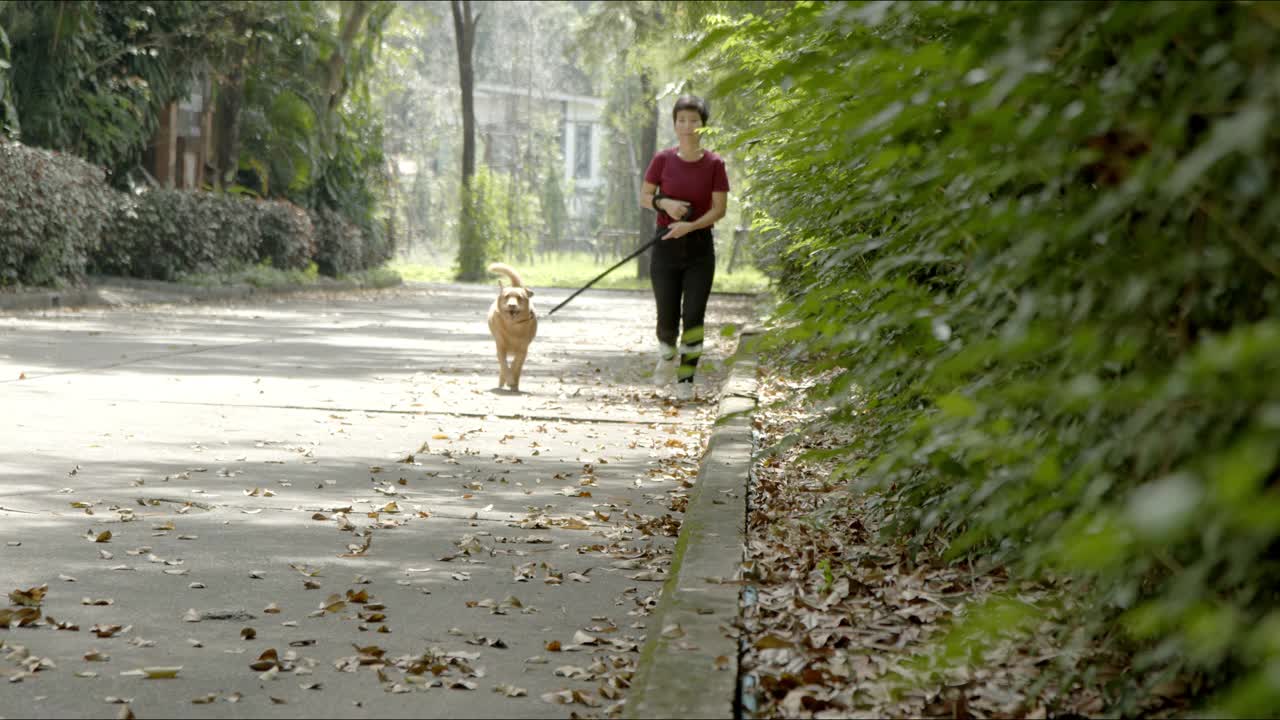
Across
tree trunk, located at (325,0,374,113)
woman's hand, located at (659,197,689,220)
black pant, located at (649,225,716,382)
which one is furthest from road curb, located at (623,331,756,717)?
tree trunk, located at (325,0,374,113)

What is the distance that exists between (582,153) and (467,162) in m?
39.9

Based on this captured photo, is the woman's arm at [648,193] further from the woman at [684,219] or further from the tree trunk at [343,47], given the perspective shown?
the tree trunk at [343,47]

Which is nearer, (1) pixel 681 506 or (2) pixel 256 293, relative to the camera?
(1) pixel 681 506

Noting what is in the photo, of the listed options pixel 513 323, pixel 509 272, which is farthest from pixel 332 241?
pixel 513 323

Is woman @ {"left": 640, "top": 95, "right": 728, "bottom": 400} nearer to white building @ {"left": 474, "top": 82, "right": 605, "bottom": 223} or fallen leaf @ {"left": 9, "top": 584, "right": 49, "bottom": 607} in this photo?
fallen leaf @ {"left": 9, "top": 584, "right": 49, "bottom": 607}

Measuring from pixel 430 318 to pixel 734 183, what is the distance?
55.3 ft

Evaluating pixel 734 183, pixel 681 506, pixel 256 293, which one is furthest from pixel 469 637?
pixel 734 183

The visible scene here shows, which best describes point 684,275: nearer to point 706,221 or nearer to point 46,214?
point 706,221

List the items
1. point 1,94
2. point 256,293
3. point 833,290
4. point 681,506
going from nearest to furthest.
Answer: point 833,290, point 681,506, point 1,94, point 256,293

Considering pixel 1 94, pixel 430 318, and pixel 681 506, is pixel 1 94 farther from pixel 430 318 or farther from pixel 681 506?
pixel 681 506

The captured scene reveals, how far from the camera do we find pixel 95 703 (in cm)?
340

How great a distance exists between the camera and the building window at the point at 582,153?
81.4 m

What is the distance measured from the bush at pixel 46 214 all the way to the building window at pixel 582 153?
61.4 m

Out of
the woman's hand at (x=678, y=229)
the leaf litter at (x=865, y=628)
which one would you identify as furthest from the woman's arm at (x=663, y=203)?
the leaf litter at (x=865, y=628)
